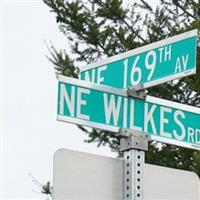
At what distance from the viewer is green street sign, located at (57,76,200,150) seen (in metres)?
3.48

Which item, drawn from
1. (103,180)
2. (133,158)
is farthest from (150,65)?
(103,180)

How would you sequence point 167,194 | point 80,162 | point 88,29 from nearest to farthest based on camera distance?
point 80,162
point 167,194
point 88,29

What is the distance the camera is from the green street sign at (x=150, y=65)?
363 cm

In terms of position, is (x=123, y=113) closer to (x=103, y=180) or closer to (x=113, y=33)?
(x=103, y=180)

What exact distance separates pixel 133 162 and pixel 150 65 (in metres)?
0.48

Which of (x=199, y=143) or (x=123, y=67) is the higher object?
(x=123, y=67)

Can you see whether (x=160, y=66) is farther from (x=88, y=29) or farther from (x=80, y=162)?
(x=88, y=29)

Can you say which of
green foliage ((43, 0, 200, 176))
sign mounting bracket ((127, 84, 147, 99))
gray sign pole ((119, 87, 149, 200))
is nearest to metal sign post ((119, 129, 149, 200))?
gray sign pole ((119, 87, 149, 200))

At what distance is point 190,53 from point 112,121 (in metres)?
0.46

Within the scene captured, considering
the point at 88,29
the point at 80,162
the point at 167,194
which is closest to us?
the point at 80,162

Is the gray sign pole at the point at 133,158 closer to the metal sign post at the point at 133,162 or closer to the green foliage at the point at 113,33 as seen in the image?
the metal sign post at the point at 133,162

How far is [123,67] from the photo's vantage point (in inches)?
149

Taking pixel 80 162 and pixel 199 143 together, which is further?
pixel 199 143

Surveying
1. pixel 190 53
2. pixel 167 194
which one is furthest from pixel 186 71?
pixel 167 194
